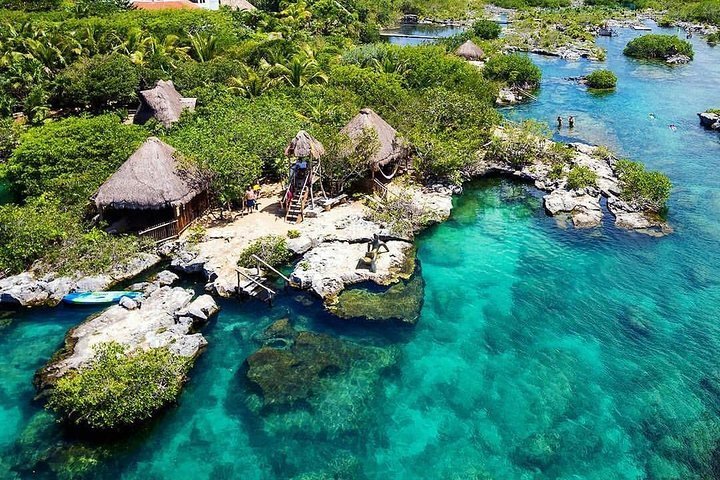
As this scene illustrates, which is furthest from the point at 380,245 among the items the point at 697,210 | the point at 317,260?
the point at 697,210

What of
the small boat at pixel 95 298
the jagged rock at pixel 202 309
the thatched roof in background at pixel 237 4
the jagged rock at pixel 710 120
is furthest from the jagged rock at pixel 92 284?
the thatched roof in background at pixel 237 4

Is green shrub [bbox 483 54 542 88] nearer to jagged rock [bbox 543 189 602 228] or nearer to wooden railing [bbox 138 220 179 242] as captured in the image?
jagged rock [bbox 543 189 602 228]

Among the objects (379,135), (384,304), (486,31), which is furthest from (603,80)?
(384,304)

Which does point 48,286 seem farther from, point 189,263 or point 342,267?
point 342,267

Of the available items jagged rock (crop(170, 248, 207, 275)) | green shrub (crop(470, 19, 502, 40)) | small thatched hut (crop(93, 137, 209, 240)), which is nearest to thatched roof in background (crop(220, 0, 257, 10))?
green shrub (crop(470, 19, 502, 40))

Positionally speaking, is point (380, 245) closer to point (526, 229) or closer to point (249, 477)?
point (526, 229)
